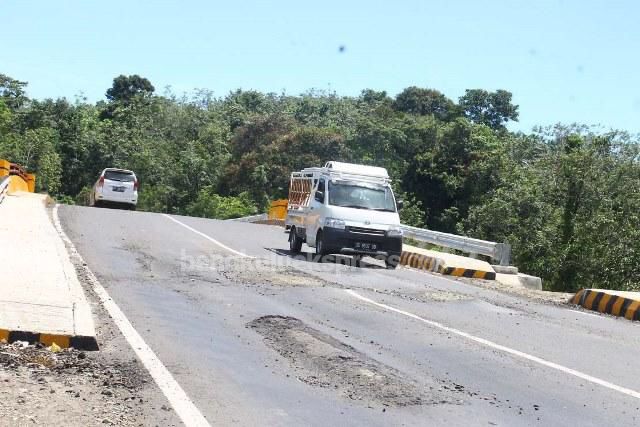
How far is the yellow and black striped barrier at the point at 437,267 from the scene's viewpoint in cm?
1989

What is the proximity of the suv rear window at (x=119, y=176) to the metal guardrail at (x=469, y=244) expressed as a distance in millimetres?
14303

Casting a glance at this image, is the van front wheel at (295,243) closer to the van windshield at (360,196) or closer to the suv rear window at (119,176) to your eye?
the van windshield at (360,196)

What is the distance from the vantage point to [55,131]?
234ft

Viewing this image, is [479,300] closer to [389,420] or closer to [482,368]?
[482,368]

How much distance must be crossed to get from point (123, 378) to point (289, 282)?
7.65 m

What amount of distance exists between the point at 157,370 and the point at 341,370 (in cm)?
173

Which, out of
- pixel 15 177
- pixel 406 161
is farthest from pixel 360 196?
pixel 406 161

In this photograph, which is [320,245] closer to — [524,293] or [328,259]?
[328,259]

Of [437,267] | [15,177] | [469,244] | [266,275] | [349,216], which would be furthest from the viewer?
[15,177]

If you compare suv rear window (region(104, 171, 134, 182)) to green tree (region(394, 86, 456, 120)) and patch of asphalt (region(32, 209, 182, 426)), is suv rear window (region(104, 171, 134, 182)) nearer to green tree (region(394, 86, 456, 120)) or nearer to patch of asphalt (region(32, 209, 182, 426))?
patch of asphalt (region(32, 209, 182, 426))

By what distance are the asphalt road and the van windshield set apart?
3005mm

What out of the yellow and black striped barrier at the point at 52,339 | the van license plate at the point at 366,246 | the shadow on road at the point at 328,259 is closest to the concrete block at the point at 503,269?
the shadow on road at the point at 328,259

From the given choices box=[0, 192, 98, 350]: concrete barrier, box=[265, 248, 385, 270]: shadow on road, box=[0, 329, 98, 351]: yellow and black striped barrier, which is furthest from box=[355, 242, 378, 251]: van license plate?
box=[0, 329, 98, 351]: yellow and black striped barrier

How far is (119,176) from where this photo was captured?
35844mm
